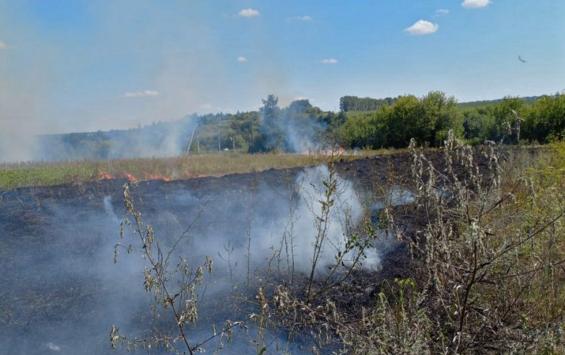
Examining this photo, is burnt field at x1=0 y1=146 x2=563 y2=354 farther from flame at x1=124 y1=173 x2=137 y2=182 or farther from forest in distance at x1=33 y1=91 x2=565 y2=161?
forest in distance at x1=33 y1=91 x2=565 y2=161

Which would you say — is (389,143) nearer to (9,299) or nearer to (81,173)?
(81,173)

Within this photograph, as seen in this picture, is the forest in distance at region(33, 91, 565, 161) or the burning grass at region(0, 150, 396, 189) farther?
the forest in distance at region(33, 91, 565, 161)

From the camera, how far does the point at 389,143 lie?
1120 inches

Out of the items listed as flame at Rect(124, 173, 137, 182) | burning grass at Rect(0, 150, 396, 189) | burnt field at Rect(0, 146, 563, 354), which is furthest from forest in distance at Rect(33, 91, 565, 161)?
burnt field at Rect(0, 146, 563, 354)

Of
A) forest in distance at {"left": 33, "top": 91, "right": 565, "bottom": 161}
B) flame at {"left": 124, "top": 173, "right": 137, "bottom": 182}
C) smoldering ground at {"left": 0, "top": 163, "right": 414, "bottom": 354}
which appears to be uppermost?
forest in distance at {"left": 33, "top": 91, "right": 565, "bottom": 161}

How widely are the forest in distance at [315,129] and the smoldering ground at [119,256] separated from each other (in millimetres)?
12636

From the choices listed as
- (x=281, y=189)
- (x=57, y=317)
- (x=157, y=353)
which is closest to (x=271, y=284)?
(x=157, y=353)

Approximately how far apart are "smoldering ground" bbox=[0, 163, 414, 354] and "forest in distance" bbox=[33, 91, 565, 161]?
12636 millimetres

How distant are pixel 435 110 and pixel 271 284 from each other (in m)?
25.0

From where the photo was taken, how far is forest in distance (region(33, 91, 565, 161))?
24453 millimetres

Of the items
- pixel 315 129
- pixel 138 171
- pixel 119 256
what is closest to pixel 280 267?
pixel 119 256

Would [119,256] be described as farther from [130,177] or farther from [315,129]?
[315,129]

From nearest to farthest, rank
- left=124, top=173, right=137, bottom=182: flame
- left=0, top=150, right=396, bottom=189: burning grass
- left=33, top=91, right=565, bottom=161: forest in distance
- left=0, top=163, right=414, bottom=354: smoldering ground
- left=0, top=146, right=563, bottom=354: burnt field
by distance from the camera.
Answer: left=0, top=146, right=563, bottom=354: burnt field < left=0, top=163, right=414, bottom=354: smoldering ground < left=124, top=173, right=137, bottom=182: flame < left=0, top=150, right=396, bottom=189: burning grass < left=33, top=91, right=565, bottom=161: forest in distance

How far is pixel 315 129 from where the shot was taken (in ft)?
83.3
